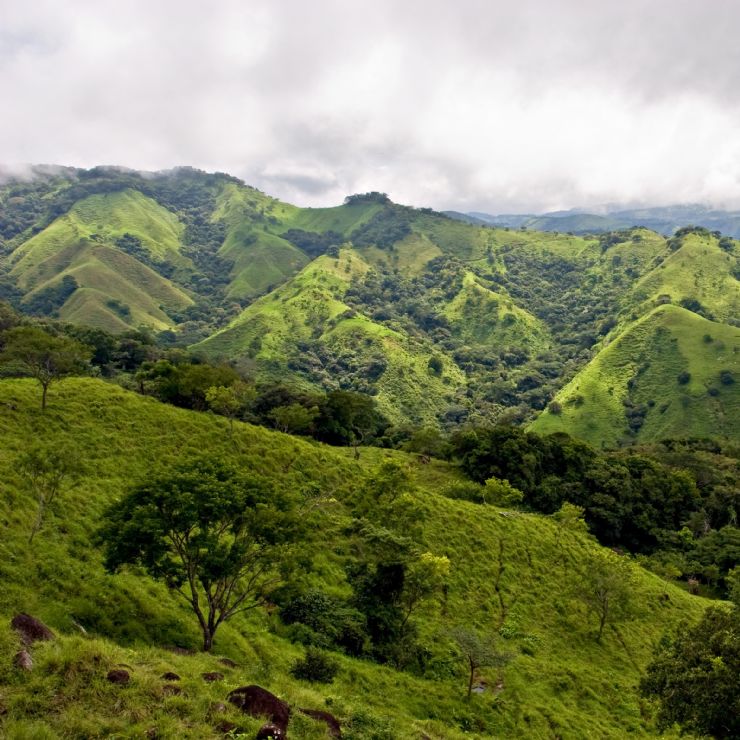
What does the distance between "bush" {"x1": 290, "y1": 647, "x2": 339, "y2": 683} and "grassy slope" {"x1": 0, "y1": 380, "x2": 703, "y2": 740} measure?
765mm

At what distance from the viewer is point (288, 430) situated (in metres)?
79.6

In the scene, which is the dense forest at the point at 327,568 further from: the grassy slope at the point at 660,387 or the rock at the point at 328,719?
the grassy slope at the point at 660,387

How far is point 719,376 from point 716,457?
6452 centimetres

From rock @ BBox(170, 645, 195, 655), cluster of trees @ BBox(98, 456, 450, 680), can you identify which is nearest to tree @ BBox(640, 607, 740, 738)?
cluster of trees @ BBox(98, 456, 450, 680)

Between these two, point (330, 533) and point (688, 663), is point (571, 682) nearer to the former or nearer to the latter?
point (688, 663)

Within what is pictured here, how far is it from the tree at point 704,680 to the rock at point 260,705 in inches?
716

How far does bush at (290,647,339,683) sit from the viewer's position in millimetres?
24656

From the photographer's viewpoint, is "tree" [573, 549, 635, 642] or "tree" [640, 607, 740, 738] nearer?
"tree" [640, 607, 740, 738]

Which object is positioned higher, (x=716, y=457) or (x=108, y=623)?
(x=716, y=457)

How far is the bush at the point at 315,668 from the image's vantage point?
24.7 meters

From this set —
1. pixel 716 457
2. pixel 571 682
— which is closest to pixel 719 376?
pixel 716 457

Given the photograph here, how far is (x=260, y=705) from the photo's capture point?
1534 cm

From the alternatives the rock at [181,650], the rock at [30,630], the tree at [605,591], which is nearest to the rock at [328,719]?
the rock at [181,650]

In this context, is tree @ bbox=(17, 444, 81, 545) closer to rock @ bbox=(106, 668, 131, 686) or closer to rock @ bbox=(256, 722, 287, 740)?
rock @ bbox=(106, 668, 131, 686)
